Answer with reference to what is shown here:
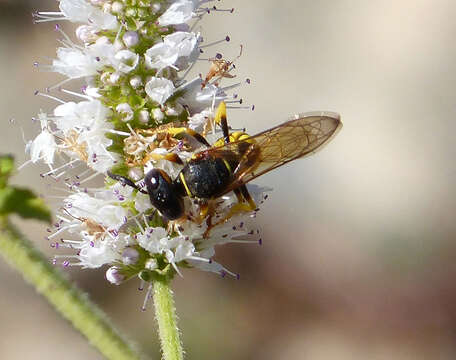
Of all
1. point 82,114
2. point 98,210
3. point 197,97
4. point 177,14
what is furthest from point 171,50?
point 98,210

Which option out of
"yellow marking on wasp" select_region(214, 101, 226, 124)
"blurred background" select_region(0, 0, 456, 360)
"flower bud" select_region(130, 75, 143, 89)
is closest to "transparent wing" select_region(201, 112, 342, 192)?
"yellow marking on wasp" select_region(214, 101, 226, 124)

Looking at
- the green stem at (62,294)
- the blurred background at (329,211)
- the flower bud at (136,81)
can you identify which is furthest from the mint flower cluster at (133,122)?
the blurred background at (329,211)

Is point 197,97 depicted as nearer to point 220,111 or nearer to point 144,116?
point 220,111

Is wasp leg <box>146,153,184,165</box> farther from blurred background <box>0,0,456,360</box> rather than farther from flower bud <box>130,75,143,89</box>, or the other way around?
blurred background <box>0,0,456,360</box>

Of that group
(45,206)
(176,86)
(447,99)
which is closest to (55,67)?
(176,86)

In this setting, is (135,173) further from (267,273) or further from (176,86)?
(267,273)
